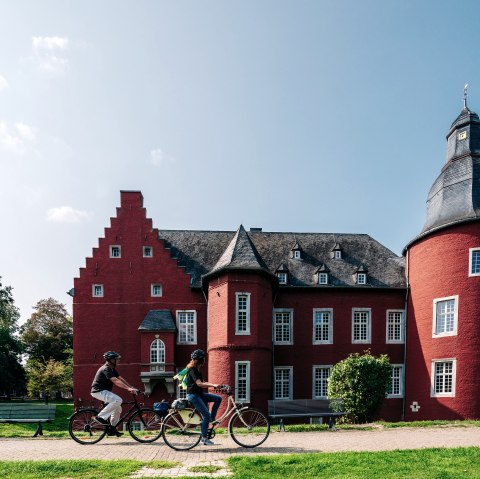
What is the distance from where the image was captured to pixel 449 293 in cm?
Result: 1948

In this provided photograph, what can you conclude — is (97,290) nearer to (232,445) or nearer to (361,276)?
(361,276)

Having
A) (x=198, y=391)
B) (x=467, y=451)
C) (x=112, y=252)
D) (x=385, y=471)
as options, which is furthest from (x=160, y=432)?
(x=112, y=252)

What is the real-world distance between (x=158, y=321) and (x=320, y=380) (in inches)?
399

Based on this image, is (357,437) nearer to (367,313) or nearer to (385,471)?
(385,471)

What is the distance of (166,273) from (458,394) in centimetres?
1646

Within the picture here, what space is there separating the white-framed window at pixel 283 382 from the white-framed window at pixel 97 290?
1120cm

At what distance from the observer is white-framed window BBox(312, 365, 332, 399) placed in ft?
77.2

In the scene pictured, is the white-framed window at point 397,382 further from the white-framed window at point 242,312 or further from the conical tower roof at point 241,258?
the conical tower roof at point 241,258

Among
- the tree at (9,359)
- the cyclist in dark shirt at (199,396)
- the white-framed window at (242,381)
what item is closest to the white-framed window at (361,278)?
the white-framed window at (242,381)

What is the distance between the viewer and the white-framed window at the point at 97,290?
23.7 m

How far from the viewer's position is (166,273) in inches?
948

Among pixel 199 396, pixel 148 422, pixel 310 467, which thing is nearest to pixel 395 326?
pixel 199 396

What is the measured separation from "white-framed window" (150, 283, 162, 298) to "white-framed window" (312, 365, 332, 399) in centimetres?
1018

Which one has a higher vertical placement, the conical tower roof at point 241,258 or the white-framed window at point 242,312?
the conical tower roof at point 241,258
